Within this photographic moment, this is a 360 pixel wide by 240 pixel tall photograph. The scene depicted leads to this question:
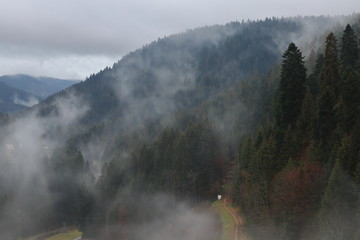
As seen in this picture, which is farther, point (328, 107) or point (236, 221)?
point (236, 221)

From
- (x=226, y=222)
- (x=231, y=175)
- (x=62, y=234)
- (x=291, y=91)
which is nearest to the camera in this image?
(x=291, y=91)

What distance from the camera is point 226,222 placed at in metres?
53.5

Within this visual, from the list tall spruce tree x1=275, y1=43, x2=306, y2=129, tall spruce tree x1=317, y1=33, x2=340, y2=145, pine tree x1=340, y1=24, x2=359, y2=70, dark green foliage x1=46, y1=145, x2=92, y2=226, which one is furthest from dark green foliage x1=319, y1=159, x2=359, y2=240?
dark green foliage x1=46, y1=145, x2=92, y2=226

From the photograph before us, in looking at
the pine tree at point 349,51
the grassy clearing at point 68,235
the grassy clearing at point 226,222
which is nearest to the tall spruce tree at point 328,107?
the pine tree at point 349,51

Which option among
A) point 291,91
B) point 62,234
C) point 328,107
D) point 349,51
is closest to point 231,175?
point 291,91

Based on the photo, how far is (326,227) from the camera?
26.8 meters

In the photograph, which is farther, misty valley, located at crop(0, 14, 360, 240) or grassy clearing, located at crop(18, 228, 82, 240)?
grassy clearing, located at crop(18, 228, 82, 240)

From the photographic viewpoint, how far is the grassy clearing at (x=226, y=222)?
1869 inches

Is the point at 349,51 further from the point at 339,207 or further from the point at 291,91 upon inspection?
the point at 339,207

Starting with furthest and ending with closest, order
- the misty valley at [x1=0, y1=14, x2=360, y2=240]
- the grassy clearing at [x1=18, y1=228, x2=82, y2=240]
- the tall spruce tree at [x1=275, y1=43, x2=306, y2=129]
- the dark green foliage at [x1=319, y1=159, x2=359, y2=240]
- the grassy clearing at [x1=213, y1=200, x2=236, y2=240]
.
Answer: the grassy clearing at [x1=18, y1=228, x2=82, y2=240] → the grassy clearing at [x1=213, y1=200, x2=236, y2=240] → the tall spruce tree at [x1=275, y1=43, x2=306, y2=129] → the misty valley at [x1=0, y1=14, x2=360, y2=240] → the dark green foliage at [x1=319, y1=159, x2=359, y2=240]

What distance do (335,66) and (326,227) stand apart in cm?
1742

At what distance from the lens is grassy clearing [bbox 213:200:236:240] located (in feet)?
156

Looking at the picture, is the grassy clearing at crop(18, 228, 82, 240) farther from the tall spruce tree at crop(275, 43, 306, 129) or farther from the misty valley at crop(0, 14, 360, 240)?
the tall spruce tree at crop(275, 43, 306, 129)

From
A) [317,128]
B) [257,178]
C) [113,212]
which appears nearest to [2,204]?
[113,212]
